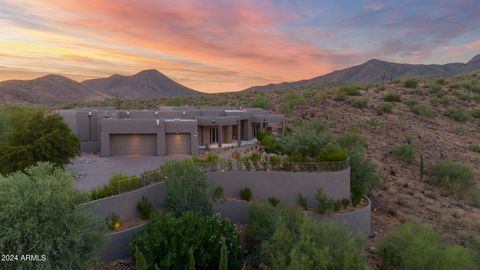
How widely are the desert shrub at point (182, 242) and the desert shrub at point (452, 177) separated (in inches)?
1010

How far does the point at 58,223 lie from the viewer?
41.1 feet

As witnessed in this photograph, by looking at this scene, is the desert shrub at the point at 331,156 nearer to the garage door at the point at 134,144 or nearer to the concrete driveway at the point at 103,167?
the concrete driveway at the point at 103,167

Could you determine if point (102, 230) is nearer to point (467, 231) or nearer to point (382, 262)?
point (382, 262)

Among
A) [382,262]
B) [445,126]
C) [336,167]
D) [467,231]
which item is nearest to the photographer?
[382,262]

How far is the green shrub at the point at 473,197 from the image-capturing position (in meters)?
31.0

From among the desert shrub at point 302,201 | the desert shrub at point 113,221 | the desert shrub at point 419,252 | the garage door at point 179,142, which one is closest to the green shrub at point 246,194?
the desert shrub at point 302,201

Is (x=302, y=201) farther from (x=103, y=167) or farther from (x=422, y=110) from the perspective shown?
(x=422, y=110)

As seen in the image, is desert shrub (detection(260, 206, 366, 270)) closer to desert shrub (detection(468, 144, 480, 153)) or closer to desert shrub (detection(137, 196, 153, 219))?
desert shrub (detection(137, 196, 153, 219))

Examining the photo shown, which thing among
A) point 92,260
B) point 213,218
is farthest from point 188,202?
point 92,260

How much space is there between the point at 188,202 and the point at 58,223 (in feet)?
25.0

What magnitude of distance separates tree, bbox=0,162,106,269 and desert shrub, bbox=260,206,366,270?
724 cm

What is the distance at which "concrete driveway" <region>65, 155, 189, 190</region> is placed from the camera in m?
21.7

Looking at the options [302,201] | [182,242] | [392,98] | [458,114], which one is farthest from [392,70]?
[182,242]

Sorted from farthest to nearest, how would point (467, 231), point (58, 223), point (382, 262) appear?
point (467, 231) → point (382, 262) → point (58, 223)
